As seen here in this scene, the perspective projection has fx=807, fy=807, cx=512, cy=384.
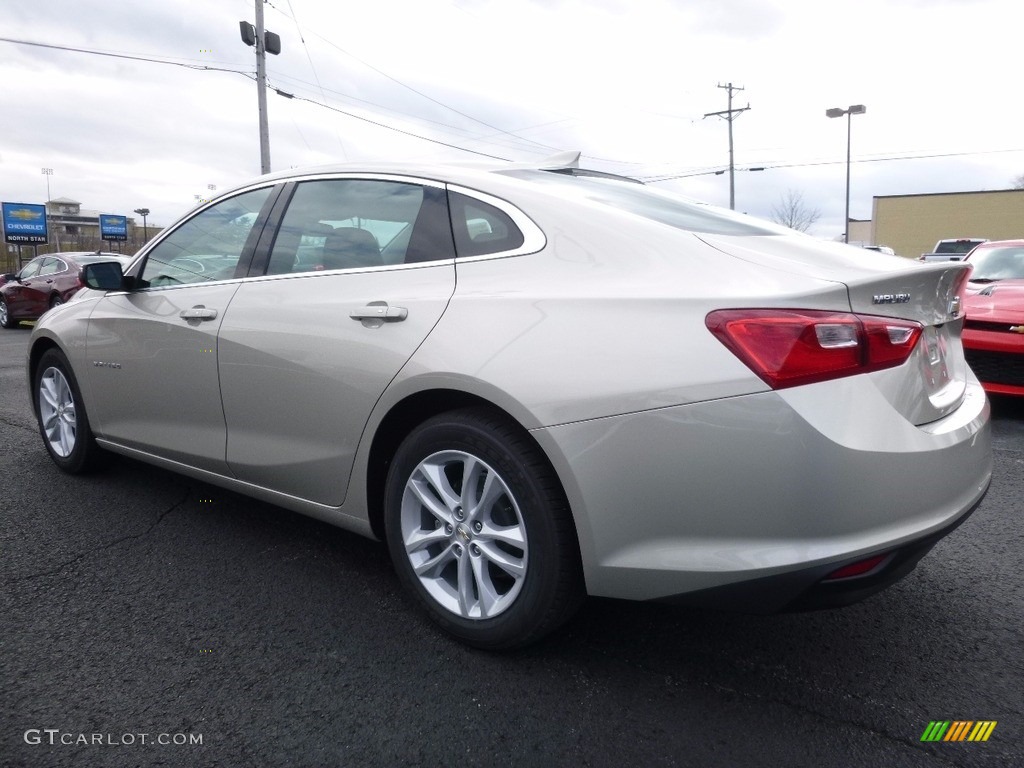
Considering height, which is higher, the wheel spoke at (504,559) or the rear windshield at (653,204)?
the rear windshield at (653,204)

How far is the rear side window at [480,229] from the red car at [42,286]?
1447cm

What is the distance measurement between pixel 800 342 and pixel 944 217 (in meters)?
59.4

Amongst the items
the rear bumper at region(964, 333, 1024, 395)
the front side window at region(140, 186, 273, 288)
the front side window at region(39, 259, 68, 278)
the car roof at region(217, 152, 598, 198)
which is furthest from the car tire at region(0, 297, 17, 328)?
the rear bumper at region(964, 333, 1024, 395)

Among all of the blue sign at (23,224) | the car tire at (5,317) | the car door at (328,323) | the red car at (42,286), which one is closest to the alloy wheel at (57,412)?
the car door at (328,323)

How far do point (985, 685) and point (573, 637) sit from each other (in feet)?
3.85

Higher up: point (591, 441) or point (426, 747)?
point (591, 441)

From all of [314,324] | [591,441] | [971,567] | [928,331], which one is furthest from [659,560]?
[971,567]

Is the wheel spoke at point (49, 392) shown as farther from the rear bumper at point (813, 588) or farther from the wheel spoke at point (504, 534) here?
the rear bumper at point (813, 588)

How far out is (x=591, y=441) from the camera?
6.82 feet

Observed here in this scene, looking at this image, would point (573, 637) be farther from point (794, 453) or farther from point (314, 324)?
point (314, 324)

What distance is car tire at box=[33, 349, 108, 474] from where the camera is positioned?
4.20 meters

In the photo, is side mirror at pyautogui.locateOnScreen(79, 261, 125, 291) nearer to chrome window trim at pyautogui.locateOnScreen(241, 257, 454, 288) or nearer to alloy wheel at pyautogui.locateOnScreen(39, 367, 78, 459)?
alloy wheel at pyautogui.locateOnScreen(39, 367, 78, 459)

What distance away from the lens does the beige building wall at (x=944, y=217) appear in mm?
52250

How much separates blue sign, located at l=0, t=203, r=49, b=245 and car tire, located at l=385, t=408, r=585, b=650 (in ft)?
167
